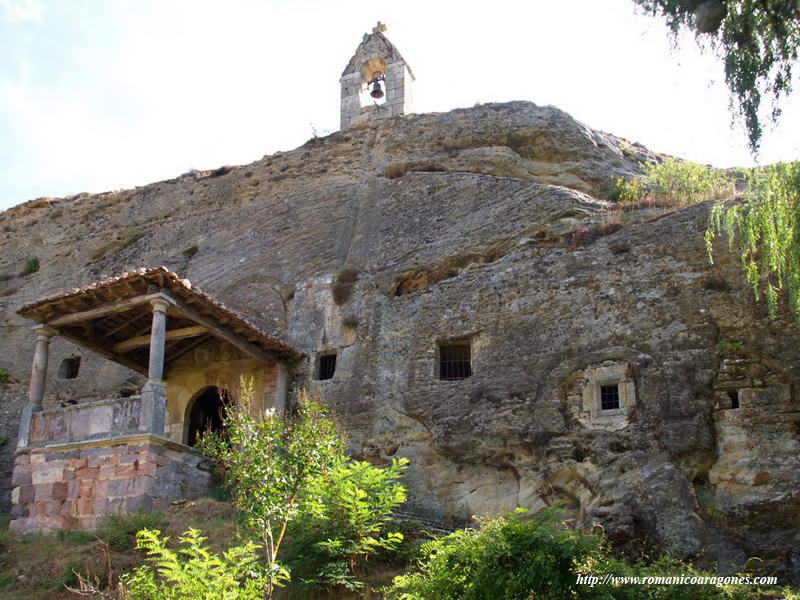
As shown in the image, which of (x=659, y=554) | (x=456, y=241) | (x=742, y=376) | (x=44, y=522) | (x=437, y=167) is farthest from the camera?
(x=437, y=167)

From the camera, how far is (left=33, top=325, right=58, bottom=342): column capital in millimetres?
15891

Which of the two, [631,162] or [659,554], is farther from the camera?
[631,162]

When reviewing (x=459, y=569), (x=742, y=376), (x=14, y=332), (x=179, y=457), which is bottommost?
(x=459, y=569)

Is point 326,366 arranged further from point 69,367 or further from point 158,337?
point 69,367

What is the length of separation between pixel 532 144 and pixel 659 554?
1033cm

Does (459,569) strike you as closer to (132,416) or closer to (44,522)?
(132,416)

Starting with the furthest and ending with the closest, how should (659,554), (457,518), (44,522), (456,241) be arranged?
Result: (456,241) < (44,522) < (457,518) < (659,554)

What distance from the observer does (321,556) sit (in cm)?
1086

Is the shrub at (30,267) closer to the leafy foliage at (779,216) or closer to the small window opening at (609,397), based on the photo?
the small window opening at (609,397)

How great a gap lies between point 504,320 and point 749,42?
6.36 m

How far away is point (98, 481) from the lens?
14289mm

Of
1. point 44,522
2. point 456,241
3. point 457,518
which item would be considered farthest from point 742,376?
point 44,522

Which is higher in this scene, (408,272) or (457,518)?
(408,272)

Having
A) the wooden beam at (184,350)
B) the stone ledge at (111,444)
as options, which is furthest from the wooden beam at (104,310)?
the stone ledge at (111,444)
